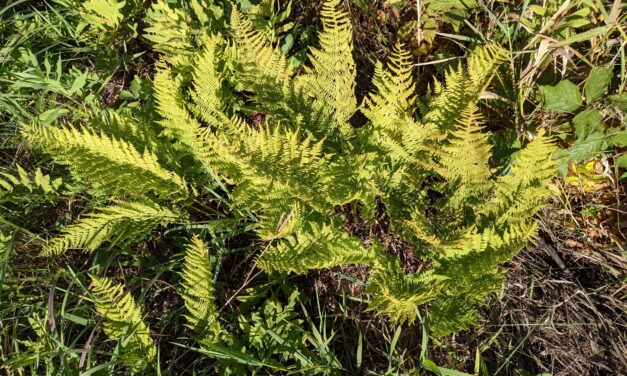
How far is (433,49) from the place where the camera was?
1996 mm

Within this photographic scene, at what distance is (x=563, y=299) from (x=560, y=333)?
117 mm

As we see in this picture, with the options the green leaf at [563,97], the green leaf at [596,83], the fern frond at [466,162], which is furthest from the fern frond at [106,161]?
the green leaf at [596,83]

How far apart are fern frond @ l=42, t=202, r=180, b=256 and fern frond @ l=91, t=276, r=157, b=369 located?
5.2 inches

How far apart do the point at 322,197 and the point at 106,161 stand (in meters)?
0.65

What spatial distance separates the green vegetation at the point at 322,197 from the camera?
1.50 metres

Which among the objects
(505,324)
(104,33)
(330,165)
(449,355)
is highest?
(104,33)

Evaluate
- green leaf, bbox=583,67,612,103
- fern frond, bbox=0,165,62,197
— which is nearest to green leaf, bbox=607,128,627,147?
green leaf, bbox=583,67,612,103

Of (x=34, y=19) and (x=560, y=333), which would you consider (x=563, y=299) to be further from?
(x=34, y=19)

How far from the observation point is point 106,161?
4.99 feet

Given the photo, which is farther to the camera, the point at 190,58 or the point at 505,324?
the point at 190,58

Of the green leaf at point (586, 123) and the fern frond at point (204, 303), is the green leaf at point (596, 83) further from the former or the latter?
the fern frond at point (204, 303)

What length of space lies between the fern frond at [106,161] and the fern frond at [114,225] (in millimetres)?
58

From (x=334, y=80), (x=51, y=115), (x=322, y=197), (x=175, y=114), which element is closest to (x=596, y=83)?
(x=334, y=80)

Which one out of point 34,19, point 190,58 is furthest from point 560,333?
point 34,19
